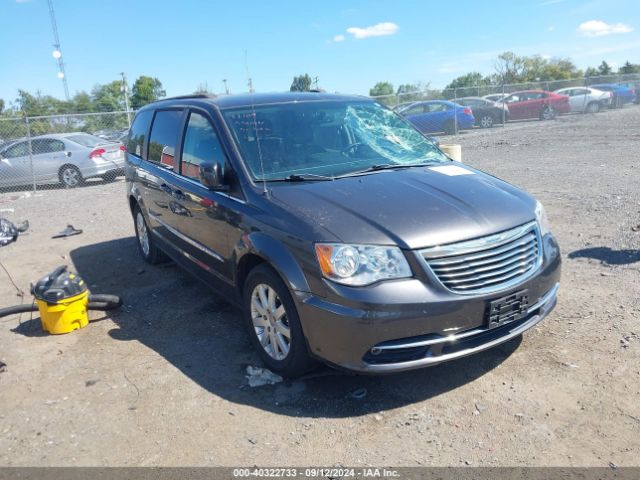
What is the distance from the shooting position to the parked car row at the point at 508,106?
22594 mm

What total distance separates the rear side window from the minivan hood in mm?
1858

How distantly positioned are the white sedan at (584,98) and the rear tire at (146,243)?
26.4 metres

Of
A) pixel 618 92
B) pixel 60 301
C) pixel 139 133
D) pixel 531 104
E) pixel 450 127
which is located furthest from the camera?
pixel 618 92

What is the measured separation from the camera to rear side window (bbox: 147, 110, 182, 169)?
→ 17.1 ft

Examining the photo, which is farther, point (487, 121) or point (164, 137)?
point (487, 121)

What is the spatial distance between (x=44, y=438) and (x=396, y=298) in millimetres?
2306

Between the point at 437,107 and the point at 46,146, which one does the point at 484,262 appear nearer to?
the point at 46,146

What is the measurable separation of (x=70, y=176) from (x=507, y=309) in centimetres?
1397

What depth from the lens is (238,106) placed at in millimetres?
4539

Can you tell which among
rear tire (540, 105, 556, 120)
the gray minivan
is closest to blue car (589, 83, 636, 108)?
rear tire (540, 105, 556, 120)

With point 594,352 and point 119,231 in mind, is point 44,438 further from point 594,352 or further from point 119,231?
point 119,231

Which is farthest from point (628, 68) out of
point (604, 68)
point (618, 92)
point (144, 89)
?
point (144, 89)

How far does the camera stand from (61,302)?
4656 mm

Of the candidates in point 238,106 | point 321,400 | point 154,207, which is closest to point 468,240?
point 321,400
